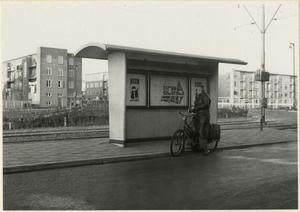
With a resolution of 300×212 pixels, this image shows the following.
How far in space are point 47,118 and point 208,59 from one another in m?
10.7

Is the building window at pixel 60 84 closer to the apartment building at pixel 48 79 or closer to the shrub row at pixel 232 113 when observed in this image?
A: the apartment building at pixel 48 79

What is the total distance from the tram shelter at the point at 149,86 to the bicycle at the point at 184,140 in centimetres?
184

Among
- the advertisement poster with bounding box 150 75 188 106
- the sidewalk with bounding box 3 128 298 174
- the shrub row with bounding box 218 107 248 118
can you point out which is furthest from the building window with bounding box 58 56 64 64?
the shrub row with bounding box 218 107 248 118

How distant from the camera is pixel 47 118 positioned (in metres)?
18.5

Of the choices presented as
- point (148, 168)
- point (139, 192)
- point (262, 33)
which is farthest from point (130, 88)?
point (262, 33)

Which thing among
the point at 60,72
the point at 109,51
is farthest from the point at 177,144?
the point at 60,72

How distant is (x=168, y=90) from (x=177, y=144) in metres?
3.00

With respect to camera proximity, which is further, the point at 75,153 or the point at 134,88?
the point at 134,88

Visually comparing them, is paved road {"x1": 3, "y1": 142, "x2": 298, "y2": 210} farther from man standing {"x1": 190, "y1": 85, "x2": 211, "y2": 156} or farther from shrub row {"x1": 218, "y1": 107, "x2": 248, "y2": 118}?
shrub row {"x1": 218, "y1": 107, "x2": 248, "y2": 118}

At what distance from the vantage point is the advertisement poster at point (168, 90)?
11.3 m

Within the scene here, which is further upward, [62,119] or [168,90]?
[168,90]

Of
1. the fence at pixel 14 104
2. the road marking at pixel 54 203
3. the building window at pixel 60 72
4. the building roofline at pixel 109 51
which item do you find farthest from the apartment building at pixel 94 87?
the road marking at pixel 54 203

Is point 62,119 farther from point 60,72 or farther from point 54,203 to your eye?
point 54,203

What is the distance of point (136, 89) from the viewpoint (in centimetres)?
1084
